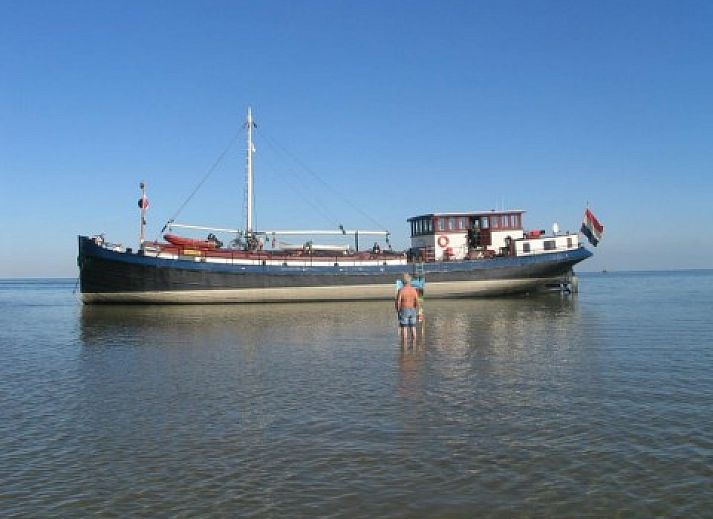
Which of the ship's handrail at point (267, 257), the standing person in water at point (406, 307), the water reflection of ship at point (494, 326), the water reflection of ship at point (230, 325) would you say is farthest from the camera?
the ship's handrail at point (267, 257)

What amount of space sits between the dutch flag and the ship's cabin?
38.7 inches

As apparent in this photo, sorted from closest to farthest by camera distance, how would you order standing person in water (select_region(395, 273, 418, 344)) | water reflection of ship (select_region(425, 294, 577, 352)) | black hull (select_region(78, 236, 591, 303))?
1. standing person in water (select_region(395, 273, 418, 344))
2. water reflection of ship (select_region(425, 294, 577, 352))
3. black hull (select_region(78, 236, 591, 303))

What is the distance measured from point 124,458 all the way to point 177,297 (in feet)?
99.4

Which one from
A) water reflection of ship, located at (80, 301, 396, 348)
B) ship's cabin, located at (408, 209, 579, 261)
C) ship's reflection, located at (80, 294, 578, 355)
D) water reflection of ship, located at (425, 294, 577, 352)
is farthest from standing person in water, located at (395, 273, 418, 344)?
ship's cabin, located at (408, 209, 579, 261)

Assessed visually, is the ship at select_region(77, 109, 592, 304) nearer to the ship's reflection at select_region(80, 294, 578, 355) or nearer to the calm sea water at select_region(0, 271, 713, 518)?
the ship's reflection at select_region(80, 294, 578, 355)

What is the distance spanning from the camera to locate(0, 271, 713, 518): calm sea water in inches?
227

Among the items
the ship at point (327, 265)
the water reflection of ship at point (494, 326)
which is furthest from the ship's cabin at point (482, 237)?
the water reflection of ship at point (494, 326)

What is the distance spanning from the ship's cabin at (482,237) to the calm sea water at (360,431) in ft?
82.0

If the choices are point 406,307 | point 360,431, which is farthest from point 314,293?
point 360,431

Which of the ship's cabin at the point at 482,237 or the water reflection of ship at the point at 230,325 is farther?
the ship's cabin at the point at 482,237

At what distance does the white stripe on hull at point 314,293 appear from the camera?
36.2 meters

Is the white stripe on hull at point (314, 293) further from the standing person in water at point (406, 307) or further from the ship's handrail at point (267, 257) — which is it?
the standing person in water at point (406, 307)

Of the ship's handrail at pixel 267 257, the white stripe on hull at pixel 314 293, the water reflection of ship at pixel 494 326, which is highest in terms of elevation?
the ship's handrail at pixel 267 257

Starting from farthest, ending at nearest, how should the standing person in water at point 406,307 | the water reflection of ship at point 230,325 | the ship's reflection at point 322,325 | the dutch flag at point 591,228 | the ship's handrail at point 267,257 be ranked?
1. the dutch flag at point 591,228
2. the ship's handrail at point 267,257
3. the water reflection of ship at point 230,325
4. the ship's reflection at point 322,325
5. the standing person in water at point 406,307
